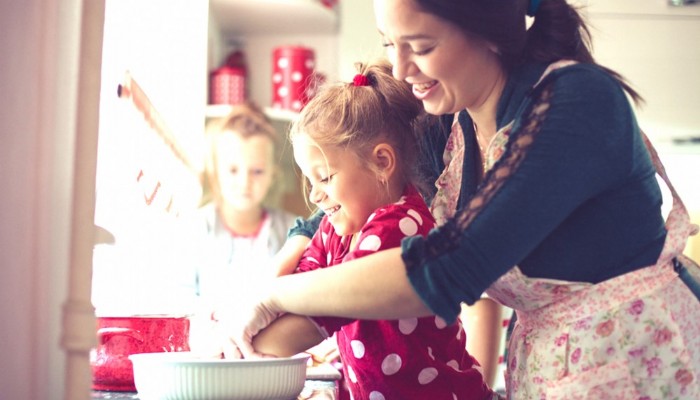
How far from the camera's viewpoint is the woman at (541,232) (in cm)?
86

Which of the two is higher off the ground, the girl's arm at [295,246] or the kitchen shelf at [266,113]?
the girl's arm at [295,246]

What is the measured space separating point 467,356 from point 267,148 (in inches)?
93.0

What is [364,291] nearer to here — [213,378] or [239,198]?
[213,378]

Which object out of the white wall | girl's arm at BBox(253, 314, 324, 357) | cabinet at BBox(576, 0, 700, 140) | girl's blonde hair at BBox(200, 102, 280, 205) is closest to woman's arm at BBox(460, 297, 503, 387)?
girl's arm at BBox(253, 314, 324, 357)

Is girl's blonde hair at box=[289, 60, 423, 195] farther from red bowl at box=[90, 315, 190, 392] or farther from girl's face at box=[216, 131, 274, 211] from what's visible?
girl's face at box=[216, 131, 274, 211]

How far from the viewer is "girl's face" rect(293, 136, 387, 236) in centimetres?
121

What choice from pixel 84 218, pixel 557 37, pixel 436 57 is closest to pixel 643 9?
pixel 557 37

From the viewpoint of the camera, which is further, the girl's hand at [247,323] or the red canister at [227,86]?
the red canister at [227,86]

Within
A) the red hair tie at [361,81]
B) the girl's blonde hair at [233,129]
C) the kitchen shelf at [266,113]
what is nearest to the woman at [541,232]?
the red hair tie at [361,81]

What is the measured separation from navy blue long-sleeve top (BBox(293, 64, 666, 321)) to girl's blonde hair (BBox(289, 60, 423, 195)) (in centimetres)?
27

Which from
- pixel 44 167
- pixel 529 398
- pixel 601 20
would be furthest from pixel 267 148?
pixel 44 167

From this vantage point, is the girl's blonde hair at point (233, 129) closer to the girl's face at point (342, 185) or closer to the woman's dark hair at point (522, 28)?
the girl's face at point (342, 185)

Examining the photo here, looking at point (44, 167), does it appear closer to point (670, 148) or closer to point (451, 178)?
point (451, 178)

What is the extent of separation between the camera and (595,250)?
3.21 feet
